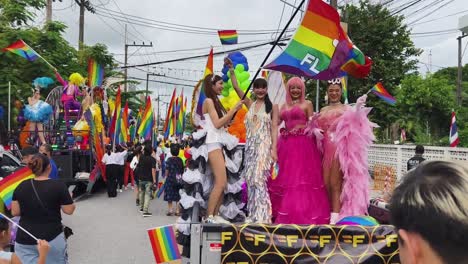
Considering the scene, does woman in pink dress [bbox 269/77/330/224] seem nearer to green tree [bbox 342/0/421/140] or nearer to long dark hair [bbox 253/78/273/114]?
long dark hair [bbox 253/78/273/114]

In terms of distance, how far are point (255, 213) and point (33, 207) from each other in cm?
201

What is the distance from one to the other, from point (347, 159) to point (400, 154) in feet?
44.0

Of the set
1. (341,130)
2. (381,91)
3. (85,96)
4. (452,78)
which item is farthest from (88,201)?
(452,78)

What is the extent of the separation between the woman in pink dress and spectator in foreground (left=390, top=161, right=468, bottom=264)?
314cm

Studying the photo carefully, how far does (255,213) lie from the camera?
4.40 metres

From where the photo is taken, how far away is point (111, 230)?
32.0 feet

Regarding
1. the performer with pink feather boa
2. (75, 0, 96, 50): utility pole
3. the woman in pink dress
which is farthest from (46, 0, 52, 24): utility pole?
the performer with pink feather boa

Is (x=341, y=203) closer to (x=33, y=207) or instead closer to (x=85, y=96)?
(x=33, y=207)

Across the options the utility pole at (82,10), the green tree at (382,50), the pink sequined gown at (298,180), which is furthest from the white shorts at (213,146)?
the utility pole at (82,10)

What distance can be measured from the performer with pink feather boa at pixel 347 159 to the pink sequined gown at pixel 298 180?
105 mm

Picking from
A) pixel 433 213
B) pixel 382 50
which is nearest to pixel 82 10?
pixel 382 50

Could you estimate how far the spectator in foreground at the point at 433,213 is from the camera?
1087 millimetres

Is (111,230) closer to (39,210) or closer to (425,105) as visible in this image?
(39,210)

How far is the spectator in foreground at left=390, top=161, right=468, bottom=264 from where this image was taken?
3.57 ft
